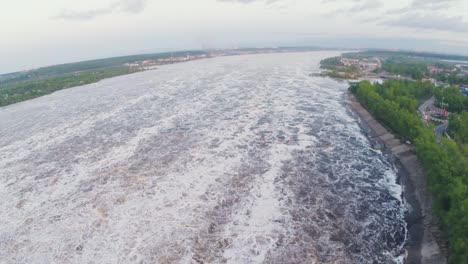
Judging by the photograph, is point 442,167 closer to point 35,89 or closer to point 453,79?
point 453,79

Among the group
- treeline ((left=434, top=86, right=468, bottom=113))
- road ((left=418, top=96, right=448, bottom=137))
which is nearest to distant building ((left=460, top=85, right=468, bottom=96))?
treeline ((left=434, top=86, right=468, bottom=113))

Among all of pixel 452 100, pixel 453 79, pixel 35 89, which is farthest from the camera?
pixel 35 89

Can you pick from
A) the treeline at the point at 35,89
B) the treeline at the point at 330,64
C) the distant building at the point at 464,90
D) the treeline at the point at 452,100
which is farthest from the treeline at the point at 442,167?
the treeline at the point at 35,89

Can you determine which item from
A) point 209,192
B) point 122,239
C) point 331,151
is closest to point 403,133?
point 331,151

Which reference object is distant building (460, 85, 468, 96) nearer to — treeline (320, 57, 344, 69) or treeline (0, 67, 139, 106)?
treeline (320, 57, 344, 69)

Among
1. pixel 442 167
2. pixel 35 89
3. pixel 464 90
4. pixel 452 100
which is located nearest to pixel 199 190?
pixel 442 167

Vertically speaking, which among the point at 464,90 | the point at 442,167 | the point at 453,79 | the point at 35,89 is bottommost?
the point at 442,167

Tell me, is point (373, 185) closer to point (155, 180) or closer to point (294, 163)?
point (294, 163)
